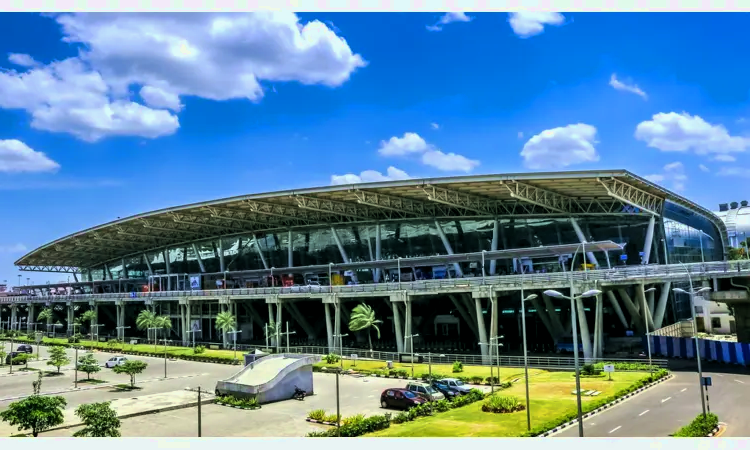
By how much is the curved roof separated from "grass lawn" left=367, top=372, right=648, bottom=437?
25507mm

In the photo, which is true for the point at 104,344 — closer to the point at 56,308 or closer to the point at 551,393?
the point at 56,308

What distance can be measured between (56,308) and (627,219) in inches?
4367

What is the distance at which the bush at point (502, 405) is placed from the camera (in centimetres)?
3278

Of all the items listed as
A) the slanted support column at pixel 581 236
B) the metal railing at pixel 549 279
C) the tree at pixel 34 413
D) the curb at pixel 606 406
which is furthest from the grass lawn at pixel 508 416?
the slanted support column at pixel 581 236

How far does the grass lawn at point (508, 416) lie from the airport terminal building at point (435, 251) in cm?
1299

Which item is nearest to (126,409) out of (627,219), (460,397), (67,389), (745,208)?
(67,389)

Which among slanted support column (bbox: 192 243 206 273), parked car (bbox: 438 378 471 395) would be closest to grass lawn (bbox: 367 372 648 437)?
parked car (bbox: 438 378 471 395)

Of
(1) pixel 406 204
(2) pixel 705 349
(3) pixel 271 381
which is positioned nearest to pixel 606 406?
(3) pixel 271 381

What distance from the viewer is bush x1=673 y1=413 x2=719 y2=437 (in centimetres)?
2408

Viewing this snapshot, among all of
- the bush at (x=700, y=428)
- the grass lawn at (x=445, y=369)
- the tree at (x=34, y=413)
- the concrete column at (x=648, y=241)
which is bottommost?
the grass lawn at (x=445, y=369)

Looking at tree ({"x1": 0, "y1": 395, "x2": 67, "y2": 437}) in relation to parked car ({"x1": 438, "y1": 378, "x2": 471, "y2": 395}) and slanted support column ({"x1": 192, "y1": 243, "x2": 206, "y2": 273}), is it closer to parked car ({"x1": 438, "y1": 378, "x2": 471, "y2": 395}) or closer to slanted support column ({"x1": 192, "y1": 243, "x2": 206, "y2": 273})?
parked car ({"x1": 438, "y1": 378, "x2": 471, "y2": 395})

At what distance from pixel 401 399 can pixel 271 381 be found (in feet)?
30.8

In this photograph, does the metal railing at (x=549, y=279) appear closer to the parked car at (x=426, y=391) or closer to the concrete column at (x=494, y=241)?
the parked car at (x=426, y=391)

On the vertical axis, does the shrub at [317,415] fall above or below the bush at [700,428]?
below
